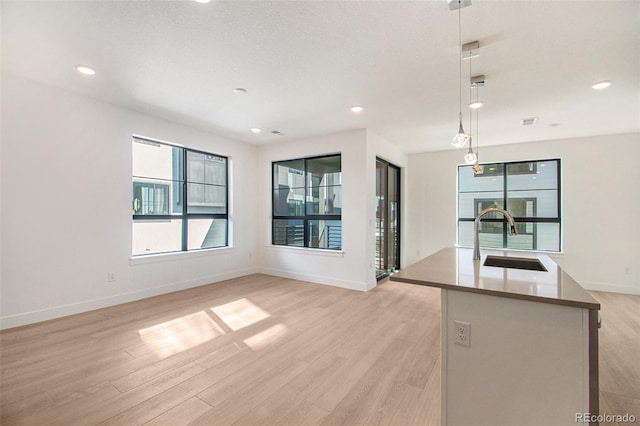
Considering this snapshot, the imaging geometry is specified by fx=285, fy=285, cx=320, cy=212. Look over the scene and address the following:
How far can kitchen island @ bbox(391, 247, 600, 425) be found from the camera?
1296 millimetres

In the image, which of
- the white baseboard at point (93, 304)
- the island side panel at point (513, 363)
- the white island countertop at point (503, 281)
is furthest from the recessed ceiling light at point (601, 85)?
the white baseboard at point (93, 304)

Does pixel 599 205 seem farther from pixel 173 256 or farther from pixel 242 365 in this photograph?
pixel 173 256

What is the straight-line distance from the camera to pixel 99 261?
3.64 m

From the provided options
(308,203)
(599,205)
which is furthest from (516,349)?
(599,205)

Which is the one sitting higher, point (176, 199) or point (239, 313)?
point (176, 199)

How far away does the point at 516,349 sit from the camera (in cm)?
142

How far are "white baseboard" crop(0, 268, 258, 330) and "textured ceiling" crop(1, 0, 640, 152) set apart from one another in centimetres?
254

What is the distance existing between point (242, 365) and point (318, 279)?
283 cm

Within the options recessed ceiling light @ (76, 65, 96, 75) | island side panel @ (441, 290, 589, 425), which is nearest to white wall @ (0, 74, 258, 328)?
recessed ceiling light @ (76, 65, 96, 75)

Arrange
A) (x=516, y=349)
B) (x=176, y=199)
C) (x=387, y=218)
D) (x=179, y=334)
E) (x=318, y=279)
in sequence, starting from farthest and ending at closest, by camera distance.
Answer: (x=387, y=218) → (x=318, y=279) → (x=176, y=199) → (x=179, y=334) → (x=516, y=349)

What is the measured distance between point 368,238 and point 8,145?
452 centimetres

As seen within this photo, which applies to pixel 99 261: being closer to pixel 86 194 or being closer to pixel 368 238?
pixel 86 194

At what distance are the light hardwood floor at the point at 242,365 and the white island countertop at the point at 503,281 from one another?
0.90 meters

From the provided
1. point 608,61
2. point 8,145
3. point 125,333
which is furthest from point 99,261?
point 608,61
